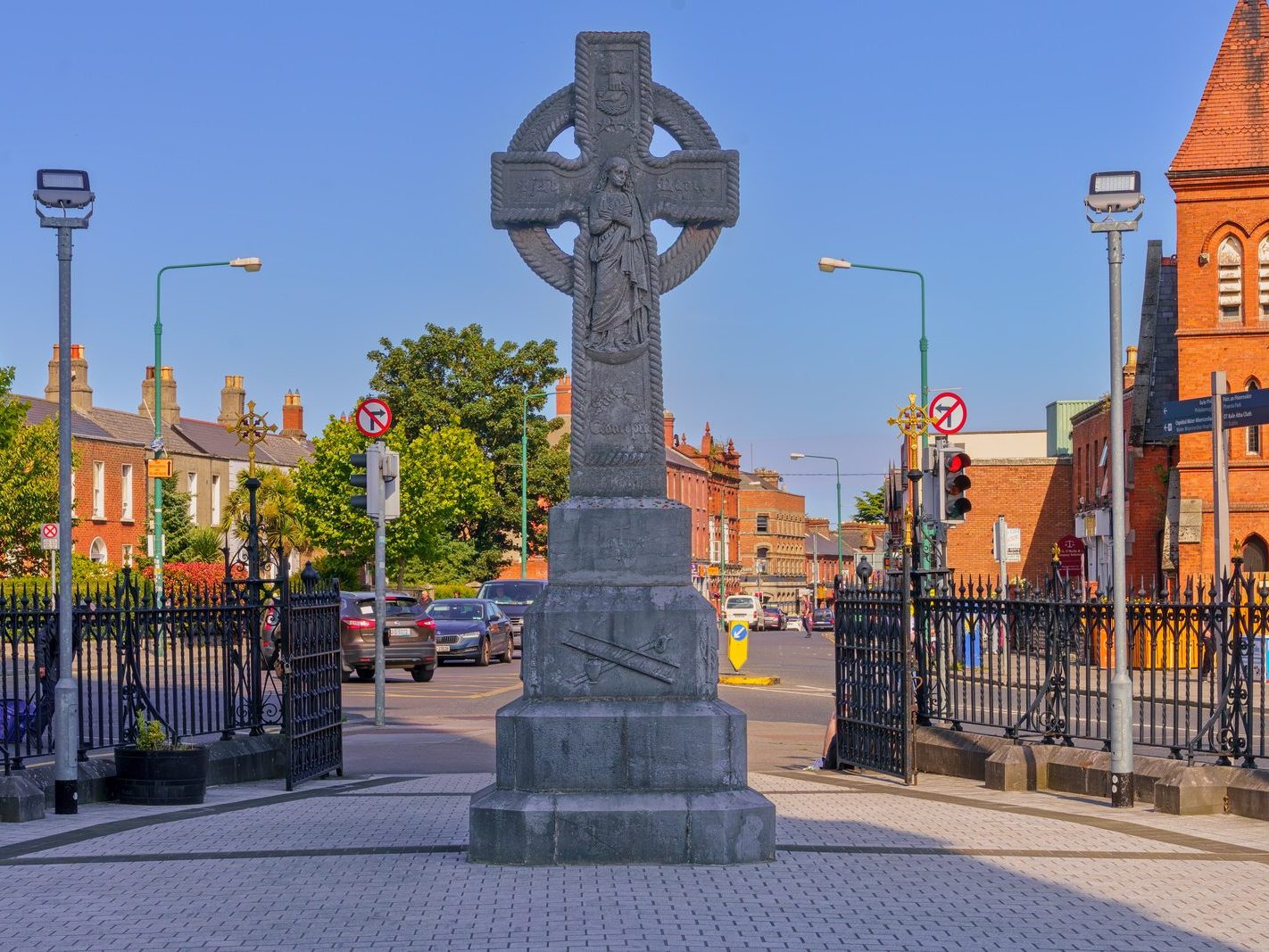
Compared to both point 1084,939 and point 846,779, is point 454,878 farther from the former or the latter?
point 846,779

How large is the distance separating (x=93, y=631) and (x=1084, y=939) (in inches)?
333

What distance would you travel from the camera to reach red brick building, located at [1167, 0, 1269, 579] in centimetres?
3653

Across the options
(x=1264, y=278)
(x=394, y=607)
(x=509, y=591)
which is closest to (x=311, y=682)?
(x=394, y=607)

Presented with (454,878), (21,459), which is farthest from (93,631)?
(21,459)

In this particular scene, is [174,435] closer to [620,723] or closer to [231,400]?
[231,400]

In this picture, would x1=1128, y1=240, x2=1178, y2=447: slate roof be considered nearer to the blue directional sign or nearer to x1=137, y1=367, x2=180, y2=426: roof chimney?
the blue directional sign

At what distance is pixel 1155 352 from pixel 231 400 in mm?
56660

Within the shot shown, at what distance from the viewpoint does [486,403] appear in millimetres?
74250

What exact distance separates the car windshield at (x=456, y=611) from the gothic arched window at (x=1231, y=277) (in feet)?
59.4

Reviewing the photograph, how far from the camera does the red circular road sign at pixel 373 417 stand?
68.7ft

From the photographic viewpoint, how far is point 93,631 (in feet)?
42.9

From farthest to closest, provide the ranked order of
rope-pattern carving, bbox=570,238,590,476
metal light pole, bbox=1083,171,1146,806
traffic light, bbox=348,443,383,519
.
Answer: traffic light, bbox=348,443,383,519 < metal light pole, bbox=1083,171,1146,806 < rope-pattern carving, bbox=570,238,590,476

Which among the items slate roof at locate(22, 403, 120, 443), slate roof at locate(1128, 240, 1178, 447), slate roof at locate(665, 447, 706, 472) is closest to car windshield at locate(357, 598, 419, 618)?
slate roof at locate(1128, 240, 1178, 447)

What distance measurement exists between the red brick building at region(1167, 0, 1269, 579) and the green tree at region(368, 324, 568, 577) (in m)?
40.1
